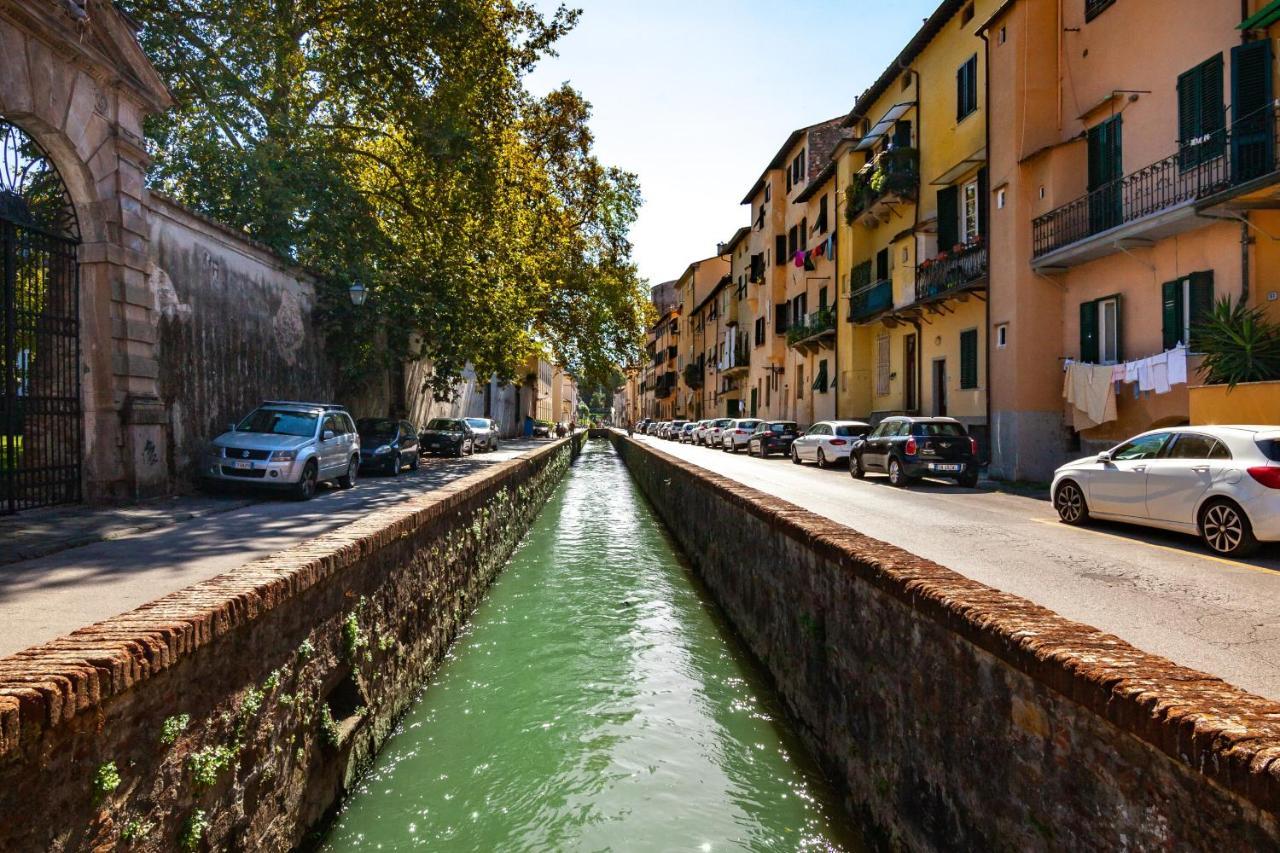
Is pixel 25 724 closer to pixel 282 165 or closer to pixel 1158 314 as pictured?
pixel 1158 314

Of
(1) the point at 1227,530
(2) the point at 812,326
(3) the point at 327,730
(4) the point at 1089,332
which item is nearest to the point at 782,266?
(2) the point at 812,326

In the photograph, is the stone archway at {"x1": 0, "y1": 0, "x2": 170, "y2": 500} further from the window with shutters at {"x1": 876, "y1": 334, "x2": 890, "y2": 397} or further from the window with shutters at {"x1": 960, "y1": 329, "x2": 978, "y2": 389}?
the window with shutters at {"x1": 876, "y1": 334, "x2": 890, "y2": 397}

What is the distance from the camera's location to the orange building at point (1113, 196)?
12680 millimetres

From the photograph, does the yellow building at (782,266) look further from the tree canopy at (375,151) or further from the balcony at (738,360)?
the tree canopy at (375,151)

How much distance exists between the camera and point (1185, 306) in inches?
549

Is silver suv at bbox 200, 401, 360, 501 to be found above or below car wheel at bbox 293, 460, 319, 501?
above

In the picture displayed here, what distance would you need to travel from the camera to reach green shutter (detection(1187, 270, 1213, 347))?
1340 centimetres

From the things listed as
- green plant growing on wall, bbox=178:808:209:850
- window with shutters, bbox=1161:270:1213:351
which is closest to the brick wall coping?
green plant growing on wall, bbox=178:808:209:850

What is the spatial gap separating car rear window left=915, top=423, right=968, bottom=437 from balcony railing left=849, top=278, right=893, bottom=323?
916 centimetres

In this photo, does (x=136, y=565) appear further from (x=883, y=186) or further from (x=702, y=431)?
(x=702, y=431)

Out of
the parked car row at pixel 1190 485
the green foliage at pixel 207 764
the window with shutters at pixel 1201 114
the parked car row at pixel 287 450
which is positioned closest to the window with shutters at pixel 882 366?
the window with shutters at pixel 1201 114

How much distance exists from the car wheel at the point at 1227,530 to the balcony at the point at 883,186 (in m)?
17.8

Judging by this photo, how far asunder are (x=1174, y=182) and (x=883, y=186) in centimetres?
1104

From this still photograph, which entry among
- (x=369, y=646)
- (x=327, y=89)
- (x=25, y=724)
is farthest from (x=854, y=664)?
(x=327, y=89)
